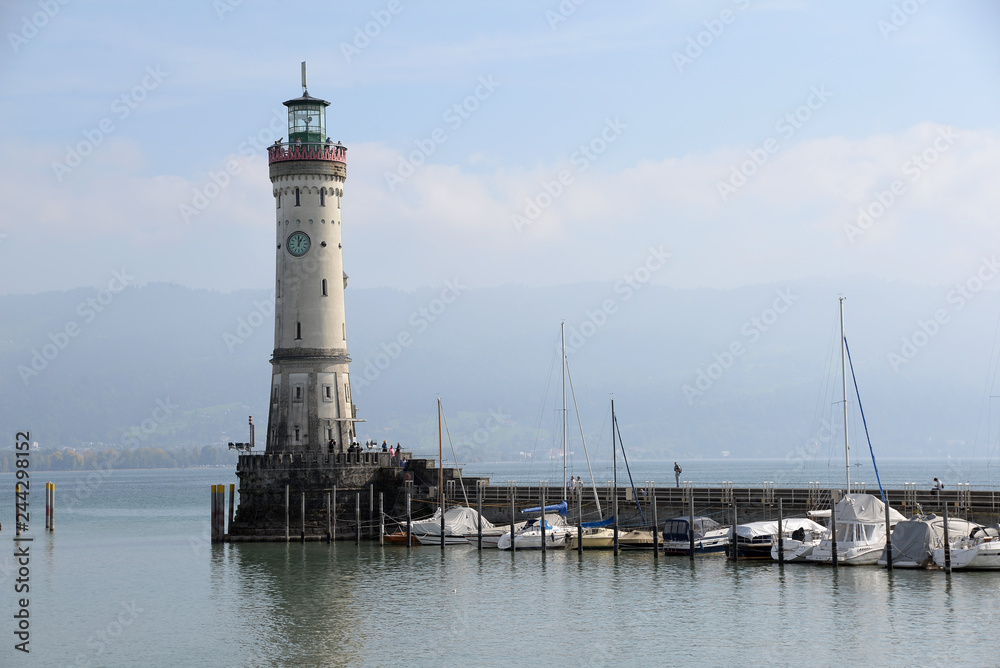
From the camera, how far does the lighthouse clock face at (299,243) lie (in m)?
70.7

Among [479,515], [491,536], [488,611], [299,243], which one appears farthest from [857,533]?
[299,243]

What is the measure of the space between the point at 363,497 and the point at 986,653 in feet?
125

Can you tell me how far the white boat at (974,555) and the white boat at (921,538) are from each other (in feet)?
1.24

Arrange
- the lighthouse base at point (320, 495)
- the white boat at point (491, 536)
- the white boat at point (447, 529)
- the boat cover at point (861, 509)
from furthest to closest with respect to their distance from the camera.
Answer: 1. the lighthouse base at point (320, 495)
2. the white boat at point (447, 529)
3. the white boat at point (491, 536)
4. the boat cover at point (861, 509)

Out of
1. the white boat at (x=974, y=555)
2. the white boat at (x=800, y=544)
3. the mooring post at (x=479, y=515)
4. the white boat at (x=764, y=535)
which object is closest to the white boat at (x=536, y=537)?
the mooring post at (x=479, y=515)

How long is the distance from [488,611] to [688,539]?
1392 cm

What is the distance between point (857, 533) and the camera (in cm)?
5269

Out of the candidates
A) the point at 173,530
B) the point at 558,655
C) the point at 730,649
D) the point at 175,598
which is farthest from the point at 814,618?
the point at 173,530

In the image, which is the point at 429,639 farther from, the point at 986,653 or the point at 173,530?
the point at 173,530

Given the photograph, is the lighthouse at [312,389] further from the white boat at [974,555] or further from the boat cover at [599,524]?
the white boat at [974,555]

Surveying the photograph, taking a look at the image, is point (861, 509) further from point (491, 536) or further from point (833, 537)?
point (491, 536)

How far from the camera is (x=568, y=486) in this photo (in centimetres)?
6944

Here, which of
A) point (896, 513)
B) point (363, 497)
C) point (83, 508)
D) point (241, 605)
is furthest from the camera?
point (83, 508)

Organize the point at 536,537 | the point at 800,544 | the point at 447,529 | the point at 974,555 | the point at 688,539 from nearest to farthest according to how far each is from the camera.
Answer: the point at 974,555 < the point at 800,544 < the point at 688,539 < the point at 536,537 < the point at 447,529
